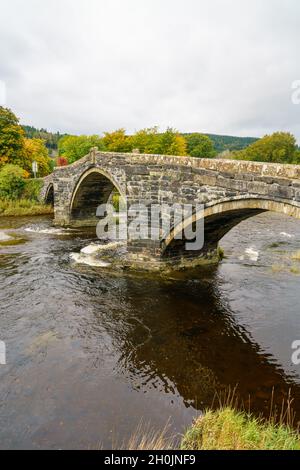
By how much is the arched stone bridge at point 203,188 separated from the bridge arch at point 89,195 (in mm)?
1425

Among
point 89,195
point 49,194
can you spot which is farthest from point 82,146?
point 89,195

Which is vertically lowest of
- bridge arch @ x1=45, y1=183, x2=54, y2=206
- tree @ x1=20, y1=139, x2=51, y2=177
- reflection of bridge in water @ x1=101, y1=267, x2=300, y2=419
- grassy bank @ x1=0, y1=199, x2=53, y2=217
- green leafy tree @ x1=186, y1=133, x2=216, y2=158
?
reflection of bridge in water @ x1=101, y1=267, x2=300, y2=419

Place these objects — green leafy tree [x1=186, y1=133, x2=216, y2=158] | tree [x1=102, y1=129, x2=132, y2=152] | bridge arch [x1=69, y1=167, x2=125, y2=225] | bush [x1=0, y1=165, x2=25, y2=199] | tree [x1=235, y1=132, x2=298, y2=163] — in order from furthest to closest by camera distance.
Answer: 1. tree [x1=235, y1=132, x2=298, y2=163]
2. green leafy tree [x1=186, y1=133, x2=216, y2=158]
3. tree [x1=102, y1=129, x2=132, y2=152]
4. bush [x1=0, y1=165, x2=25, y2=199]
5. bridge arch [x1=69, y1=167, x2=125, y2=225]

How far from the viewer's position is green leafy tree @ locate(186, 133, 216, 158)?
52.1 m

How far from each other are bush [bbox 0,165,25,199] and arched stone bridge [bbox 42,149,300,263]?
11.3 meters

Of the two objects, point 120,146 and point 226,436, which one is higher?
point 120,146

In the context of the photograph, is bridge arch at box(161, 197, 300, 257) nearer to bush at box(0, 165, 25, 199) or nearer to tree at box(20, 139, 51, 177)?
bush at box(0, 165, 25, 199)

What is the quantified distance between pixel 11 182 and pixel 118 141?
18.7 meters

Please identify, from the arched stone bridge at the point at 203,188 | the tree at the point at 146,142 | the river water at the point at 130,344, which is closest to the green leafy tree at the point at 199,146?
the tree at the point at 146,142

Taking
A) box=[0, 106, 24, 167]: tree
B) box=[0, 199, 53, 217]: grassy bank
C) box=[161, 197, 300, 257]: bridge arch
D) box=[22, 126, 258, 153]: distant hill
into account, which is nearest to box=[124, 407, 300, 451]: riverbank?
box=[161, 197, 300, 257]: bridge arch

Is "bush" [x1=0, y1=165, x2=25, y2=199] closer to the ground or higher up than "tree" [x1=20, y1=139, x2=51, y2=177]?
closer to the ground

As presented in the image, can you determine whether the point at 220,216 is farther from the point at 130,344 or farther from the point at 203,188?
the point at 130,344

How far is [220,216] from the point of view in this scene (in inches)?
446

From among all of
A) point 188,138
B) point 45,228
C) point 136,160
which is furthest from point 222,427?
point 188,138
